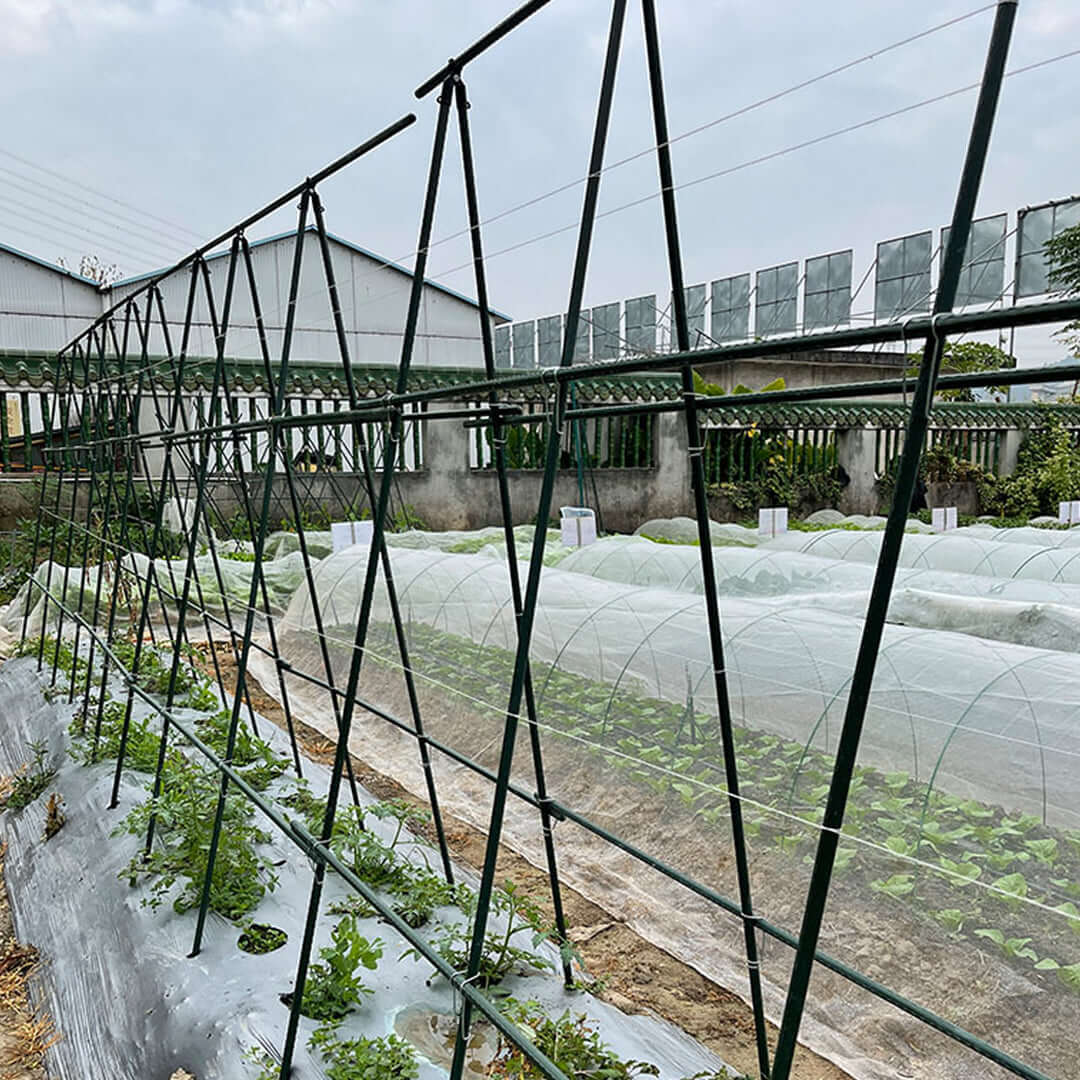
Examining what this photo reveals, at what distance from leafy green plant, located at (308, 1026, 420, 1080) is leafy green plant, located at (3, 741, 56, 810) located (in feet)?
9.55

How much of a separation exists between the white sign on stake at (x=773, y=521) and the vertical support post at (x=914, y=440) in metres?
7.55

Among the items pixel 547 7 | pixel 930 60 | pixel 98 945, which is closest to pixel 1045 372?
pixel 930 60

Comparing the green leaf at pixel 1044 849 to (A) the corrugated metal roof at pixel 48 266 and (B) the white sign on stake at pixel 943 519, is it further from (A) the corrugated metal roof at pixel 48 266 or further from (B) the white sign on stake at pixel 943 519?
(A) the corrugated metal roof at pixel 48 266

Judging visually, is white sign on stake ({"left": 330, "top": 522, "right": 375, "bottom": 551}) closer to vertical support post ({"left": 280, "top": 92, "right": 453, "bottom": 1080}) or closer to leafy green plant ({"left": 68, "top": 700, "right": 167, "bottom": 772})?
leafy green plant ({"left": 68, "top": 700, "right": 167, "bottom": 772})

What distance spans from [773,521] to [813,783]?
5.39 meters

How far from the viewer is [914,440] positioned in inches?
45.4

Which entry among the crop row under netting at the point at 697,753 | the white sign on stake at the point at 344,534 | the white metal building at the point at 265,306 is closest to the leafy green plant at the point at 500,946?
the crop row under netting at the point at 697,753

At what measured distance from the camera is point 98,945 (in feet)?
10.9

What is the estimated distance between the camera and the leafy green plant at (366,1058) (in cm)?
237

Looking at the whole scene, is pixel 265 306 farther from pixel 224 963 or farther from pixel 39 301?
pixel 224 963

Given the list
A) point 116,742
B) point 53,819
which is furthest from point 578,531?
point 53,819

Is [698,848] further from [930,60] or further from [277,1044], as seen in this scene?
[930,60]

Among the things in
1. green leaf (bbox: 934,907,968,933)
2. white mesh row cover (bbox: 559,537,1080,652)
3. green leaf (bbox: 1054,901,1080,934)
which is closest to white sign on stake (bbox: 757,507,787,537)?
white mesh row cover (bbox: 559,537,1080,652)

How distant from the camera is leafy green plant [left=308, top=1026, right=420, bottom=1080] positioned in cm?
237
